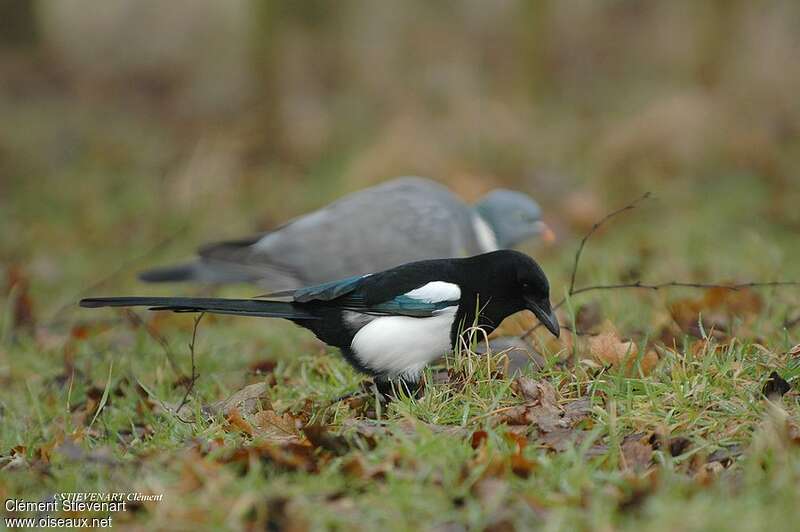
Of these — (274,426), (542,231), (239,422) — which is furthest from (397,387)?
(542,231)

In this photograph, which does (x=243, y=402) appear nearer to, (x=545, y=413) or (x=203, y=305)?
(x=203, y=305)

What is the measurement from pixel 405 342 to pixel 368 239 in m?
1.77

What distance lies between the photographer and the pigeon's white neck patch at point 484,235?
582 cm

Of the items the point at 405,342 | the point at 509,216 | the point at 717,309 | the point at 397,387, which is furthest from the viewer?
the point at 509,216

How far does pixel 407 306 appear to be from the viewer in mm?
3855

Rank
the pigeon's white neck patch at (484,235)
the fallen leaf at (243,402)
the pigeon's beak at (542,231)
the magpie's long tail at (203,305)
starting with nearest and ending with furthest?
the magpie's long tail at (203,305) < the fallen leaf at (243,402) < the pigeon's white neck patch at (484,235) < the pigeon's beak at (542,231)

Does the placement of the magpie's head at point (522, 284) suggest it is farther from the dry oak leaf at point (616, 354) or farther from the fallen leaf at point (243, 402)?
the fallen leaf at point (243, 402)

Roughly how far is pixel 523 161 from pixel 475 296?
18.5ft

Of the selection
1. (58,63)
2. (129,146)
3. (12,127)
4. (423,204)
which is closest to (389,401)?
(423,204)

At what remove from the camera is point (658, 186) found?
28.1 feet

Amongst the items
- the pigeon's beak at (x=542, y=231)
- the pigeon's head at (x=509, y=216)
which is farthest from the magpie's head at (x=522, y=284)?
the pigeon's beak at (x=542, y=231)

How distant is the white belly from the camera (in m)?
3.82

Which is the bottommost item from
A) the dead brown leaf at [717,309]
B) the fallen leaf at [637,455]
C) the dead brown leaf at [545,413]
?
the dead brown leaf at [717,309]

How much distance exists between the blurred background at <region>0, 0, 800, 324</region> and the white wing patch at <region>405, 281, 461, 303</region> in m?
2.06
